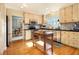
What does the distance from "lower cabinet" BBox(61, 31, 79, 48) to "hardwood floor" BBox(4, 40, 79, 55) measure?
0.31ft

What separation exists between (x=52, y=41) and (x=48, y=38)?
10cm

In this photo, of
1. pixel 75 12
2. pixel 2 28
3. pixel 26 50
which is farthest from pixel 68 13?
pixel 2 28

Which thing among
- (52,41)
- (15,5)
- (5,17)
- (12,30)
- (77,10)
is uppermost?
(15,5)

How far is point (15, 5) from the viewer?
166cm

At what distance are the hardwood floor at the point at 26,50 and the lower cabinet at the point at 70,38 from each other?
95 mm

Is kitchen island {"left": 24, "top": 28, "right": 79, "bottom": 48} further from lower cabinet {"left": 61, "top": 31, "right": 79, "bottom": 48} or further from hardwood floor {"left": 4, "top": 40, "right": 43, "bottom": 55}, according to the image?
hardwood floor {"left": 4, "top": 40, "right": 43, "bottom": 55}

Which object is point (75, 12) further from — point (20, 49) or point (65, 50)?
point (20, 49)

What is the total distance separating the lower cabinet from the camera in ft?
5.47

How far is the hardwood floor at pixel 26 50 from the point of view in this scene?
1.67m

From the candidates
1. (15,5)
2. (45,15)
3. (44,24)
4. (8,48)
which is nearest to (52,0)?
(45,15)

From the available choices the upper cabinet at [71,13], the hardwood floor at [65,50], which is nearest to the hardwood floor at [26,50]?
the hardwood floor at [65,50]

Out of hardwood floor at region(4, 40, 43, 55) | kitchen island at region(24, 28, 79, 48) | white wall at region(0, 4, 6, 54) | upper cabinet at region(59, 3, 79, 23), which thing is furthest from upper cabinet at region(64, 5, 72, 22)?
white wall at region(0, 4, 6, 54)

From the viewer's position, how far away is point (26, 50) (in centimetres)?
171
